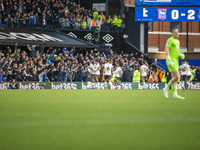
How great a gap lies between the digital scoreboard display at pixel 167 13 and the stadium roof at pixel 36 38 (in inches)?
206

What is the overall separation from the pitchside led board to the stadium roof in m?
5.36

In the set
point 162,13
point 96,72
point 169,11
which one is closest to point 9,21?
point 96,72

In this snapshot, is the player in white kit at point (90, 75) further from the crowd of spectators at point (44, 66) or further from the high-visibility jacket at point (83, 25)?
the high-visibility jacket at point (83, 25)

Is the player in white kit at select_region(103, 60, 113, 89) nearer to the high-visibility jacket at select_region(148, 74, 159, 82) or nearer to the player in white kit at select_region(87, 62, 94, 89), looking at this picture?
the player in white kit at select_region(87, 62, 94, 89)

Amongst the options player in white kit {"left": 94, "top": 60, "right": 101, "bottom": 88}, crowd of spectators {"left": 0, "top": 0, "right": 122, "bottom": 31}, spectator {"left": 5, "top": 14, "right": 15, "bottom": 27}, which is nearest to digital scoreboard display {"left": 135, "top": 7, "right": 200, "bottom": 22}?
player in white kit {"left": 94, "top": 60, "right": 101, "bottom": 88}

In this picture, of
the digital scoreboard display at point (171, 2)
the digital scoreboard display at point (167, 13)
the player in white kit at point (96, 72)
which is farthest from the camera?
the digital scoreboard display at point (167, 13)

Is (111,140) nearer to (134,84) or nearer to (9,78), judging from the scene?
(9,78)

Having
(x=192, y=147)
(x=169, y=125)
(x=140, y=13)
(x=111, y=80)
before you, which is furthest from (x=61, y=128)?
(x=140, y=13)

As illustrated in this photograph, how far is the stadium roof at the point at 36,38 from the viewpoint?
2886 cm

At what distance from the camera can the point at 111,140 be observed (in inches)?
222

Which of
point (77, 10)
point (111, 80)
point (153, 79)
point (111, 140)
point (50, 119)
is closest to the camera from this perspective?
point (111, 140)

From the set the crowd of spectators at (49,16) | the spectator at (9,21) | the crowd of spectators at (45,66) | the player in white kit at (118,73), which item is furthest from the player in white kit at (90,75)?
the spectator at (9,21)

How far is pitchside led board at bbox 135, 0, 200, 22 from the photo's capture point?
97.8 ft

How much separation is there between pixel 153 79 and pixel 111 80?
3.98 metres
